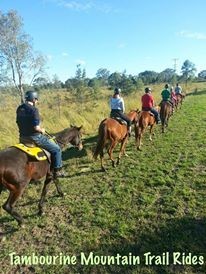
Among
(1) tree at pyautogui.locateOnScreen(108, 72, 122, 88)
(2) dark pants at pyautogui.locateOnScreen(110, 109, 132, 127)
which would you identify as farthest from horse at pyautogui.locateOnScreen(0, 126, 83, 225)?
(1) tree at pyautogui.locateOnScreen(108, 72, 122, 88)

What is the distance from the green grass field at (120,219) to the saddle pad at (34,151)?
1.35 meters

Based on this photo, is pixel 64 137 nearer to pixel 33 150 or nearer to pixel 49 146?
pixel 49 146

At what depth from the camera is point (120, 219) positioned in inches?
279

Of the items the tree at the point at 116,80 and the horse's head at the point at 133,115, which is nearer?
the horse's head at the point at 133,115

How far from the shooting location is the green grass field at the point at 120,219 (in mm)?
5641

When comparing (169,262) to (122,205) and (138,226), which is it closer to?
(138,226)

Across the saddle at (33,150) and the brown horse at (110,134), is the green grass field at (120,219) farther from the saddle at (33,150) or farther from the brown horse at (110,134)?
the saddle at (33,150)

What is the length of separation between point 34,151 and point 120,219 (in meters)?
2.34

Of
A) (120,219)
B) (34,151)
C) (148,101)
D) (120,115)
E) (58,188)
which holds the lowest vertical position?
(120,219)

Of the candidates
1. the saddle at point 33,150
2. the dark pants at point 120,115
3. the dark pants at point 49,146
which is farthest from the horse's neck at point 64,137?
the dark pants at point 120,115

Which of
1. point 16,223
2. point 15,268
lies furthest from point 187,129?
point 15,268

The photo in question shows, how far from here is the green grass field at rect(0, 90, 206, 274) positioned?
564 cm

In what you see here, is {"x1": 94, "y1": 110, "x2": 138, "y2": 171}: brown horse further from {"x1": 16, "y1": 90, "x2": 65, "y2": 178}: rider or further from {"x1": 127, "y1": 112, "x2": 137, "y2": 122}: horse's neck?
{"x1": 16, "y1": 90, "x2": 65, "y2": 178}: rider

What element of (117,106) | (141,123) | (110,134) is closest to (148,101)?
(141,123)
